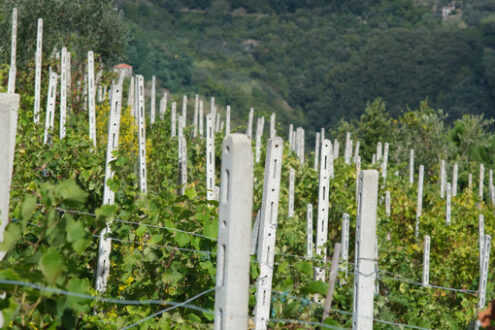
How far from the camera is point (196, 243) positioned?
3.42 meters

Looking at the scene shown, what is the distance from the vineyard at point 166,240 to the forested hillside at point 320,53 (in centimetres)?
2543

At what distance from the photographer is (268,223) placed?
10.7 ft

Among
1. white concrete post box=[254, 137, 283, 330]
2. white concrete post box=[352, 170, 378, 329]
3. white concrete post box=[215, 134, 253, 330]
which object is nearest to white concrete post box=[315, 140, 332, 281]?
white concrete post box=[254, 137, 283, 330]

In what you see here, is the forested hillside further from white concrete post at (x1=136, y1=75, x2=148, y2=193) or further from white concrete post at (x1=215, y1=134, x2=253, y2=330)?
white concrete post at (x1=215, y1=134, x2=253, y2=330)

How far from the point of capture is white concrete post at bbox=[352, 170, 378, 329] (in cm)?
268

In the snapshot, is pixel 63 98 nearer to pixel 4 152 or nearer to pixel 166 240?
pixel 166 240

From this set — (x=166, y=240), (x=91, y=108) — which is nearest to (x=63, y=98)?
(x=91, y=108)

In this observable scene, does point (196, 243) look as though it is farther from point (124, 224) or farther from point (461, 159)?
point (461, 159)

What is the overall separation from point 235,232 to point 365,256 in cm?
78

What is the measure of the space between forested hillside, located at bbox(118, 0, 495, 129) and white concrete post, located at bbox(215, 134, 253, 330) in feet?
108

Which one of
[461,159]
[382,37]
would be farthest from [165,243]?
[382,37]

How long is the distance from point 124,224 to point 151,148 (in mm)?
5159

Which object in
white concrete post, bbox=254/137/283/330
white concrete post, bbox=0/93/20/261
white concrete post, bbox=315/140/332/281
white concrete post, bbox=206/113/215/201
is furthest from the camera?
white concrete post, bbox=206/113/215/201

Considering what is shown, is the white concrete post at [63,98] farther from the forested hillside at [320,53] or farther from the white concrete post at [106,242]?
the forested hillside at [320,53]
